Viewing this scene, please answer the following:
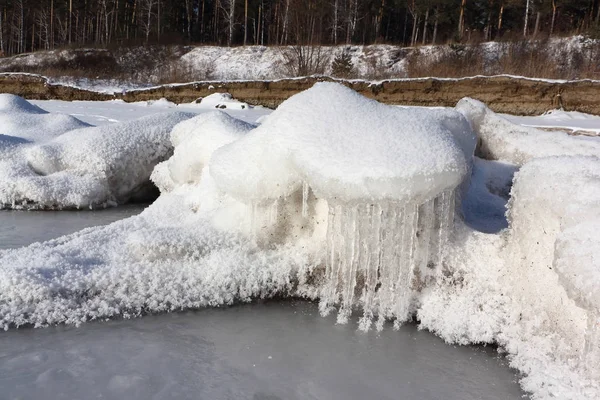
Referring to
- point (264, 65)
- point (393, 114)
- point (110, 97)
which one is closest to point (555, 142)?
point (393, 114)

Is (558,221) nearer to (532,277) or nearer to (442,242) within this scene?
(532,277)

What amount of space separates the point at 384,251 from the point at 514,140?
1687 millimetres

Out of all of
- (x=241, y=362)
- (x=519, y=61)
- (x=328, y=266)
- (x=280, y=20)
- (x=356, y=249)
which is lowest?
(x=241, y=362)

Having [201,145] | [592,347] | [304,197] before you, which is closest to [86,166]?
[201,145]

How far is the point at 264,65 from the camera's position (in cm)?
1847

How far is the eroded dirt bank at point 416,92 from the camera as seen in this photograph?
8.41 meters

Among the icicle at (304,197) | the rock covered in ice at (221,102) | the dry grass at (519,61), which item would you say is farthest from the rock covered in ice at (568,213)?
the dry grass at (519,61)

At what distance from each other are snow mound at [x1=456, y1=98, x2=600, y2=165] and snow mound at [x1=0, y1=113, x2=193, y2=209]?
2.26 meters

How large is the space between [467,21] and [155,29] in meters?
13.4

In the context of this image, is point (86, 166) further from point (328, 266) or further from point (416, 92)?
point (416, 92)

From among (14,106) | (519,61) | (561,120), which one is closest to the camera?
(14,106)

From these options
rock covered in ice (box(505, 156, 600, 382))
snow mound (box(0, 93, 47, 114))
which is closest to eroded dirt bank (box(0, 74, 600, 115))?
snow mound (box(0, 93, 47, 114))

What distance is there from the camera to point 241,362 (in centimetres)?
161

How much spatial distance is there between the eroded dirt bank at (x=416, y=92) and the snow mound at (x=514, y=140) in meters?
5.85
